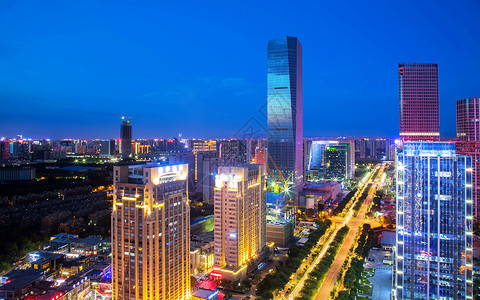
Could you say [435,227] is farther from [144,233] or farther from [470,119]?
[470,119]

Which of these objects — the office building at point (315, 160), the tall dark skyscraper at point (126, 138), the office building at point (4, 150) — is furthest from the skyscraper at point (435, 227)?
the office building at point (4, 150)

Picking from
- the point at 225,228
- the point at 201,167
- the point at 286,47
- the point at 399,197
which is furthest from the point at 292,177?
the point at 399,197

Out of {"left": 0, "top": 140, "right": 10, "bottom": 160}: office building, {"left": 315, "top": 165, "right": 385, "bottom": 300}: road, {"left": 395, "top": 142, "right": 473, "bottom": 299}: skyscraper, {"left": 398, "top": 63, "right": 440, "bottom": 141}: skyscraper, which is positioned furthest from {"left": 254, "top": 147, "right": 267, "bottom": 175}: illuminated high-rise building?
{"left": 0, "top": 140, "right": 10, "bottom": 160}: office building

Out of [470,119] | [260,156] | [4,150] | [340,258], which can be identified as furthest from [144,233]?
[4,150]

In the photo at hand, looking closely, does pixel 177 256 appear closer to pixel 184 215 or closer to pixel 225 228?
pixel 184 215

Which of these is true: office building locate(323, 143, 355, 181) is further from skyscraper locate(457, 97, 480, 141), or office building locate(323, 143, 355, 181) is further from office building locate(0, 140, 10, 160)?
office building locate(0, 140, 10, 160)

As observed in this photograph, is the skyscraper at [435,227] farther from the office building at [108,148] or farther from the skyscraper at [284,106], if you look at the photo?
the office building at [108,148]
